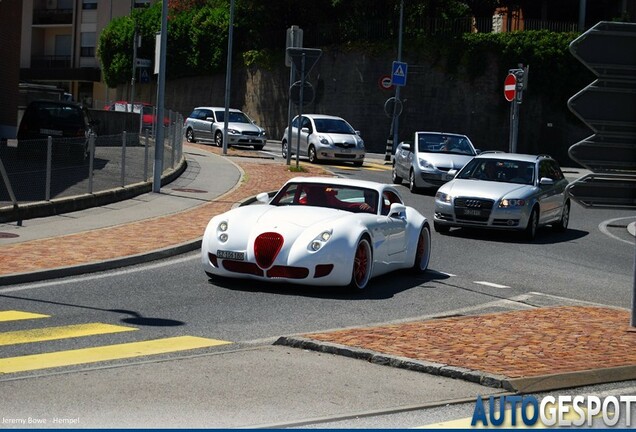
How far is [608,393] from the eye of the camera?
868 centimetres

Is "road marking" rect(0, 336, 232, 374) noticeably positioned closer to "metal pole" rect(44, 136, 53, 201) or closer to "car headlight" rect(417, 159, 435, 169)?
"metal pole" rect(44, 136, 53, 201)

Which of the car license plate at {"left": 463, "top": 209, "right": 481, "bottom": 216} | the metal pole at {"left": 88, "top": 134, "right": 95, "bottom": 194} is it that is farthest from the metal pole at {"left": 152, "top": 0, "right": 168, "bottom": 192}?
the car license plate at {"left": 463, "top": 209, "right": 481, "bottom": 216}

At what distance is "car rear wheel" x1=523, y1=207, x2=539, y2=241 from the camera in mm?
20859

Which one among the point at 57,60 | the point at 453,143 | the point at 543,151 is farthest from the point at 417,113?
the point at 57,60

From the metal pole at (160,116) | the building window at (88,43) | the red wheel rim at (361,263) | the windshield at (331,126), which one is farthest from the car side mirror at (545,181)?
the building window at (88,43)

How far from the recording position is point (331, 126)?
→ 38219mm

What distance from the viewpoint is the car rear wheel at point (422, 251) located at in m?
15.6

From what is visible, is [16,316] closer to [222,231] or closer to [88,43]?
[222,231]

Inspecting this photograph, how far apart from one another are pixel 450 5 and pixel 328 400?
52952 mm

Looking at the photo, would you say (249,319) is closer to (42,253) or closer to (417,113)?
(42,253)

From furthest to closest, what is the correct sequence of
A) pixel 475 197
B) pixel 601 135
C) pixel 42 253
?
pixel 475 197, pixel 42 253, pixel 601 135

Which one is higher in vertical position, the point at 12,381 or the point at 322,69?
the point at 322,69

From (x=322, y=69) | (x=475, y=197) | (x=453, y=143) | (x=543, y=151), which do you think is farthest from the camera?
(x=322, y=69)

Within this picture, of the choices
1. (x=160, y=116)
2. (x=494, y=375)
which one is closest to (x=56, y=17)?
(x=160, y=116)
